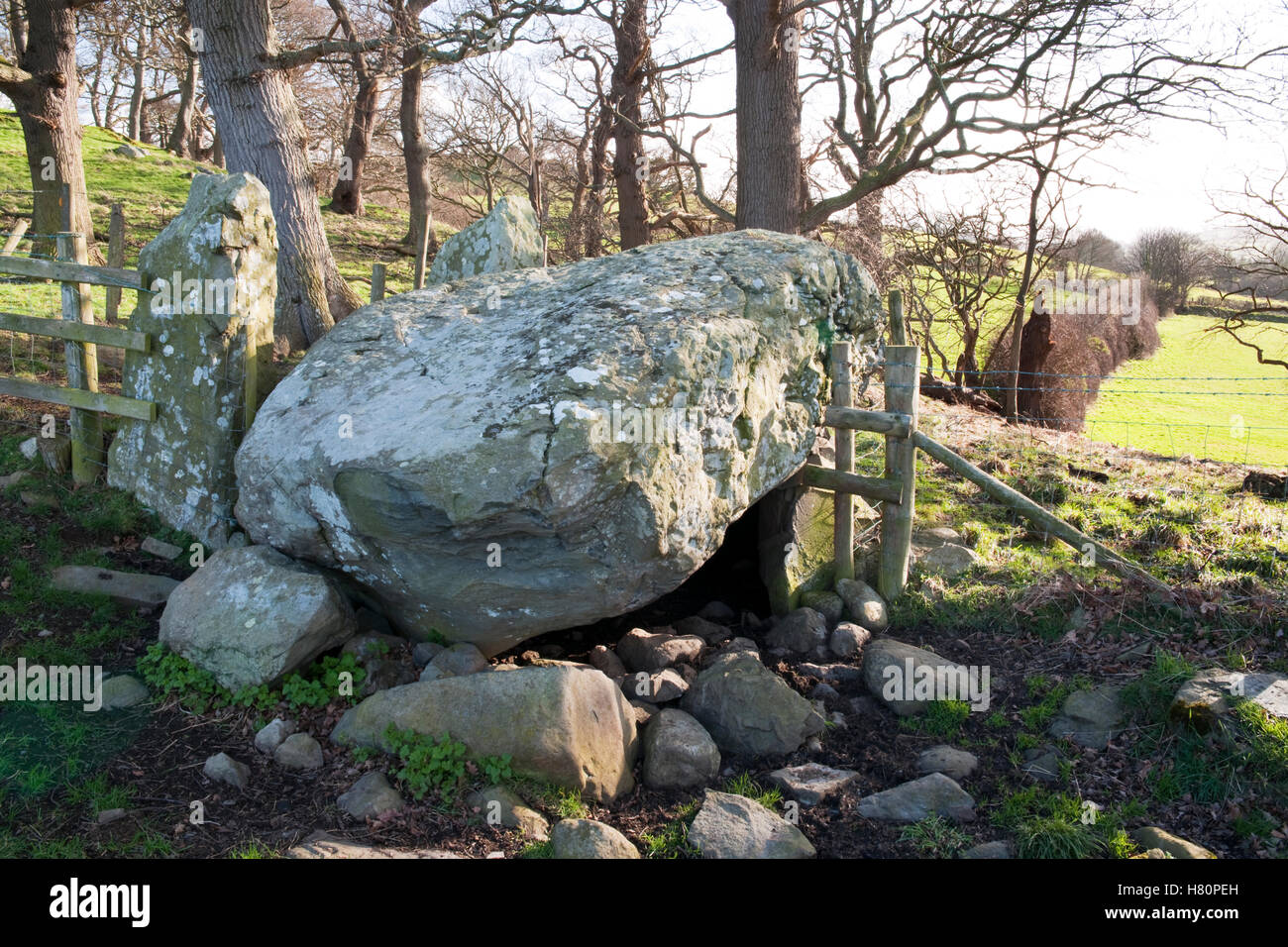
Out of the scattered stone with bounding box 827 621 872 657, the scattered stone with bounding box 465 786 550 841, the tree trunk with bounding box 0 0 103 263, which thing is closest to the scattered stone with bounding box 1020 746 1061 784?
Answer: the scattered stone with bounding box 827 621 872 657

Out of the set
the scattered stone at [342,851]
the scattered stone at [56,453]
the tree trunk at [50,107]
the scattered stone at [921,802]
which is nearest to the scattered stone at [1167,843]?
the scattered stone at [921,802]

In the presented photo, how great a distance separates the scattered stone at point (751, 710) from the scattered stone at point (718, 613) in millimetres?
1512

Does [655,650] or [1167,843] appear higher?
[655,650]

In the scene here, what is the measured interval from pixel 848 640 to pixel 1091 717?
5.24 ft

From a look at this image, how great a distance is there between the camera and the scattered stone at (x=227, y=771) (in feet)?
14.7

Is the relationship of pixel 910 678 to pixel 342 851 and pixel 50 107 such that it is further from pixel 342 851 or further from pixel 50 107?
pixel 50 107

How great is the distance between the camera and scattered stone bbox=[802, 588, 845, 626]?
6.48 metres

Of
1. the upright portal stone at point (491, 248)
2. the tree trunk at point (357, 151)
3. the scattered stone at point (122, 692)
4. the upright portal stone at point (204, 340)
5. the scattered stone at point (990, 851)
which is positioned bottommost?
the scattered stone at point (990, 851)

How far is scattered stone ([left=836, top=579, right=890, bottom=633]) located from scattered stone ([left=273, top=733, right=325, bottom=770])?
3.78 metres

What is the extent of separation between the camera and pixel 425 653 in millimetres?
5434

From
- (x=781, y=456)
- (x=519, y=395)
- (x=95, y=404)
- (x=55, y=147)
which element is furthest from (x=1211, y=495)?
(x=55, y=147)

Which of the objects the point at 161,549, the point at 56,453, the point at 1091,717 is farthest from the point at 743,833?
the point at 56,453

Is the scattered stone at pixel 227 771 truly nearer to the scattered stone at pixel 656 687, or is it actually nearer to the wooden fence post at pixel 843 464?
the scattered stone at pixel 656 687
